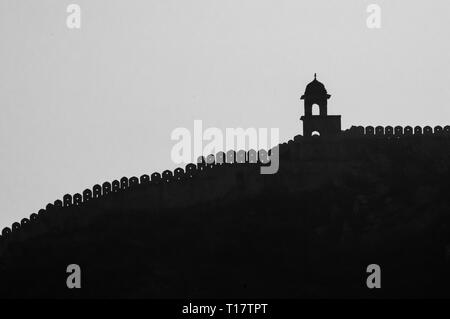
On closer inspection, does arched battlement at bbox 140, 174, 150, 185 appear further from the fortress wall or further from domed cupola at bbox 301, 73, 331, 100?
domed cupola at bbox 301, 73, 331, 100

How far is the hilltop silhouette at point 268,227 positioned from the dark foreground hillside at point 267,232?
4 centimetres

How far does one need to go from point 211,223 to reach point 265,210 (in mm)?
2459

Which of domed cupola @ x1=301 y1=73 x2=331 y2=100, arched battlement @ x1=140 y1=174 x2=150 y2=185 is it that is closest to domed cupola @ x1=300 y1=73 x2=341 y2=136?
domed cupola @ x1=301 y1=73 x2=331 y2=100

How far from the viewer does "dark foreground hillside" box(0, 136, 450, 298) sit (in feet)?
351

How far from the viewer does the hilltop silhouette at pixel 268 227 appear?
352 ft

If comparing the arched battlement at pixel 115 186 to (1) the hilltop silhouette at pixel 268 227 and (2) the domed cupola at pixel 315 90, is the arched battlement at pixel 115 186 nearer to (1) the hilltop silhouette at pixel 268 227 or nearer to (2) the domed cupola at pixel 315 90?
(1) the hilltop silhouette at pixel 268 227

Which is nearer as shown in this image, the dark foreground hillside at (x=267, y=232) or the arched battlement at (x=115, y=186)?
the dark foreground hillside at (x=267, y=232)

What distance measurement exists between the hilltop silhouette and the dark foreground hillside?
0.04 meters

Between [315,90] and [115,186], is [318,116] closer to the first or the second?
[315,90]

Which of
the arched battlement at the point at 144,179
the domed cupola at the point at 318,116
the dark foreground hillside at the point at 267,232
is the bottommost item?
the dark foreground hillside at the point at 267,232

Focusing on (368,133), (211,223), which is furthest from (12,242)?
(368,133)

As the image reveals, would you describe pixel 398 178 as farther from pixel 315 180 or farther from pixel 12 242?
pixel 12 242

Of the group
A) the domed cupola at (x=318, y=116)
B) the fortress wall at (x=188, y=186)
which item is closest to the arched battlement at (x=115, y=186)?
the fortress wall at (x=188, y=186)

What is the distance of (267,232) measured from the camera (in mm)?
110750
